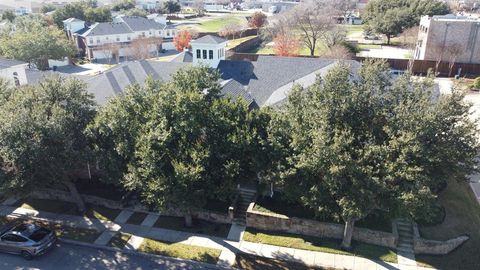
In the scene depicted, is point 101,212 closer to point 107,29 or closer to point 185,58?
point 185,58

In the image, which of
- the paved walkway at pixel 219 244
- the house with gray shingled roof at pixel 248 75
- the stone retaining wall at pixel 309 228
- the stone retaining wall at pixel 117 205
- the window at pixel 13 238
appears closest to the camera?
the paved walkway at pixel 219 244

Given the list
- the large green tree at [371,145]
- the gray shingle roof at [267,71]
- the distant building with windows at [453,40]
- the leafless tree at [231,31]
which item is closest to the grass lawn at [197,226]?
the large green tree at [371,145]

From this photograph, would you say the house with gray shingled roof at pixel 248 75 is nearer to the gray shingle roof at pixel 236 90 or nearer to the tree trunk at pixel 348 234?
the gray shingle roof at pixel 236 90

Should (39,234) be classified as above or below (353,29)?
below

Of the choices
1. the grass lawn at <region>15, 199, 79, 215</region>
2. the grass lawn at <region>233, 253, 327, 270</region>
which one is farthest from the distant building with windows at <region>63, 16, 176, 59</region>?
the grass lawn at <region>233, 253, 327, 270</region>

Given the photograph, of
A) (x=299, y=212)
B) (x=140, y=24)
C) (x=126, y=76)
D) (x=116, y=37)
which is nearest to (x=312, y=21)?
(x=140, y=24)

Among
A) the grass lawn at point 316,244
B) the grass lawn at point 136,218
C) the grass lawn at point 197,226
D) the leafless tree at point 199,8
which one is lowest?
the grass lawn at point 136,218
